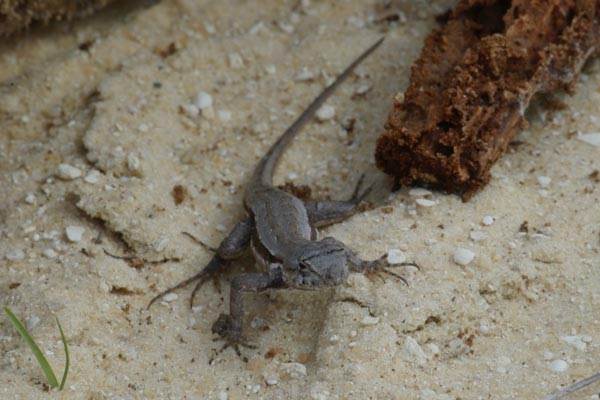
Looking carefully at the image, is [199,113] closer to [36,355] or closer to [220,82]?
[220,82]

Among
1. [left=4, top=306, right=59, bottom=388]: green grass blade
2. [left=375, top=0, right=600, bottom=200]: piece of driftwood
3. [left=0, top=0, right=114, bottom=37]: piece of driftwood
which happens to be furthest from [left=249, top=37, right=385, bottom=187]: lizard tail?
[left=4, top=306, right=59, bottom=388]: green grass blade

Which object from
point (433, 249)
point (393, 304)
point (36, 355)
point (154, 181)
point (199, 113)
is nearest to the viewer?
point (36, 355)

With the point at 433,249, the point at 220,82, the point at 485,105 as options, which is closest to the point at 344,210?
the point at 433,249

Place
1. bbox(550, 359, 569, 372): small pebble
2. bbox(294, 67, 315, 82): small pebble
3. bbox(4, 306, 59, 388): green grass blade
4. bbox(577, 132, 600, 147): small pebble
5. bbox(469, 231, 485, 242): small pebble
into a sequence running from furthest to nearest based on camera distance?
bbox(294, 67, 315, 82): small pebble, bbox(577, 132, 600, 147): small pebble, bbox(469, 231, 485, 242): small pebble, bbox(550, 359, 569, 372): small pebble, bbox(4, 306, 59, 388): green grass blade

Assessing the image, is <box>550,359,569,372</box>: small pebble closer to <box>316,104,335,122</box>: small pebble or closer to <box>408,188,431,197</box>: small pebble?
<box>408,188,431,197</box>: small pebble

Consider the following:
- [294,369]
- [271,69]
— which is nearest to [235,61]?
[271,69]
